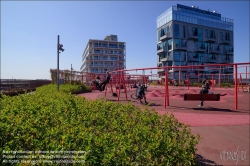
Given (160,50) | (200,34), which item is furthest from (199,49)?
(160,50)

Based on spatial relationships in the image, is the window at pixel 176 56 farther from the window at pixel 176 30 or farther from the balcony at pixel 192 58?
the window at pixel 176 30

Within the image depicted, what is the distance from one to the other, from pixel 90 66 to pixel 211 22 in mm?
43584

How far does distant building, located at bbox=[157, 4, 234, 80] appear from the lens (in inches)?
1969

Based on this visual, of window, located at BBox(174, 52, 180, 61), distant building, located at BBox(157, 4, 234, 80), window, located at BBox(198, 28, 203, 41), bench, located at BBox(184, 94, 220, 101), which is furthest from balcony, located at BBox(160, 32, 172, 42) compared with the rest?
bench, located at BBox(184, 94, 220, 101)

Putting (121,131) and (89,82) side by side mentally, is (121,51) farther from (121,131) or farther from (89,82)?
(121,131)

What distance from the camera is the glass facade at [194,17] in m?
50.8

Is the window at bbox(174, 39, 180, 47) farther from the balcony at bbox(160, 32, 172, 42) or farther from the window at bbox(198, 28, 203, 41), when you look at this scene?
the window at bbox(198, 28, 203, 41)

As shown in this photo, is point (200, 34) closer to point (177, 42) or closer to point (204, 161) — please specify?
point (177, 42)

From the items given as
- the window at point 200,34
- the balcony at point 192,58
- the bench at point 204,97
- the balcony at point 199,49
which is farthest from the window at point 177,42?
the bench at point 204,97

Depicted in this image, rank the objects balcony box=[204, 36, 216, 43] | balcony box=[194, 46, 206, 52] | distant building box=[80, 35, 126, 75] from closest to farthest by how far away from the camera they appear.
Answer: balcony box=[194, 46, 206, 52]
balcony box=[204, 36, 216, 43]
distant building box=[80, 35, 126, 75]

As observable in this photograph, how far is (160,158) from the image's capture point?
6.67 ft

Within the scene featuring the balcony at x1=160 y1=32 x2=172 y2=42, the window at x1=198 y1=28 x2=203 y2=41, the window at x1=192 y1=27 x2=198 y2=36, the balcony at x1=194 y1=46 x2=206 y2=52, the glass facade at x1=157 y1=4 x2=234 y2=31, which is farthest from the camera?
the window at x1=198 y1=28 x2=203 y2=41

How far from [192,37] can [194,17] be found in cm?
637

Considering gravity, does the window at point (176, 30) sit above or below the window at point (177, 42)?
above
